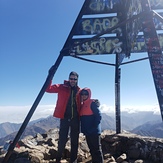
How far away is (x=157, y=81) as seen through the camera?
430 centimetres

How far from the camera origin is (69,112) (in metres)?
7.38

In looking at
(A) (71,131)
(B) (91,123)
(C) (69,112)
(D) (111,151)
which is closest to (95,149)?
(B) (91,123)

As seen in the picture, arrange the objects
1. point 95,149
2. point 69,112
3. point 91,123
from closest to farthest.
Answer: point 95,149
point 91,123
point 69,112

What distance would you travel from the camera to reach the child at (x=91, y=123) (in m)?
6.98

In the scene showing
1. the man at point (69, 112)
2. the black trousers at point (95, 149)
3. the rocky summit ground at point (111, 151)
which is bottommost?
the rocky summit ground at point (111, 151)

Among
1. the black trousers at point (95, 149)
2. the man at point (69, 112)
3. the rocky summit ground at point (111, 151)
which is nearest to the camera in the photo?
the black trousers at point (95, 149)

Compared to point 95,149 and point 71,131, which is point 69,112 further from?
point 95,149

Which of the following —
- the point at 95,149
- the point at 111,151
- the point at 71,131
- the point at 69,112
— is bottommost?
the point at 111,151

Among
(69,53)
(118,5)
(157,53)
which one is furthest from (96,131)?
(118,5)

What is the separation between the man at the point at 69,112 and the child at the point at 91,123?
298 millimetres

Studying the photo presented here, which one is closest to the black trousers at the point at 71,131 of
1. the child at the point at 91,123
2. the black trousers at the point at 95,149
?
the child at the point at 91,123

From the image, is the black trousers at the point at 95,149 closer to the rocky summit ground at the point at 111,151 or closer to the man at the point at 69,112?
the man at the point at 69,112

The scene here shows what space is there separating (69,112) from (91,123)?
90 cm

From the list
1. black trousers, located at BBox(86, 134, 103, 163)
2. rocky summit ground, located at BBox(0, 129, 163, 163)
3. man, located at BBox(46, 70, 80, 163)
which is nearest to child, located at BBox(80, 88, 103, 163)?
black trousers, located at BBox(86, 134, 103, 163)
